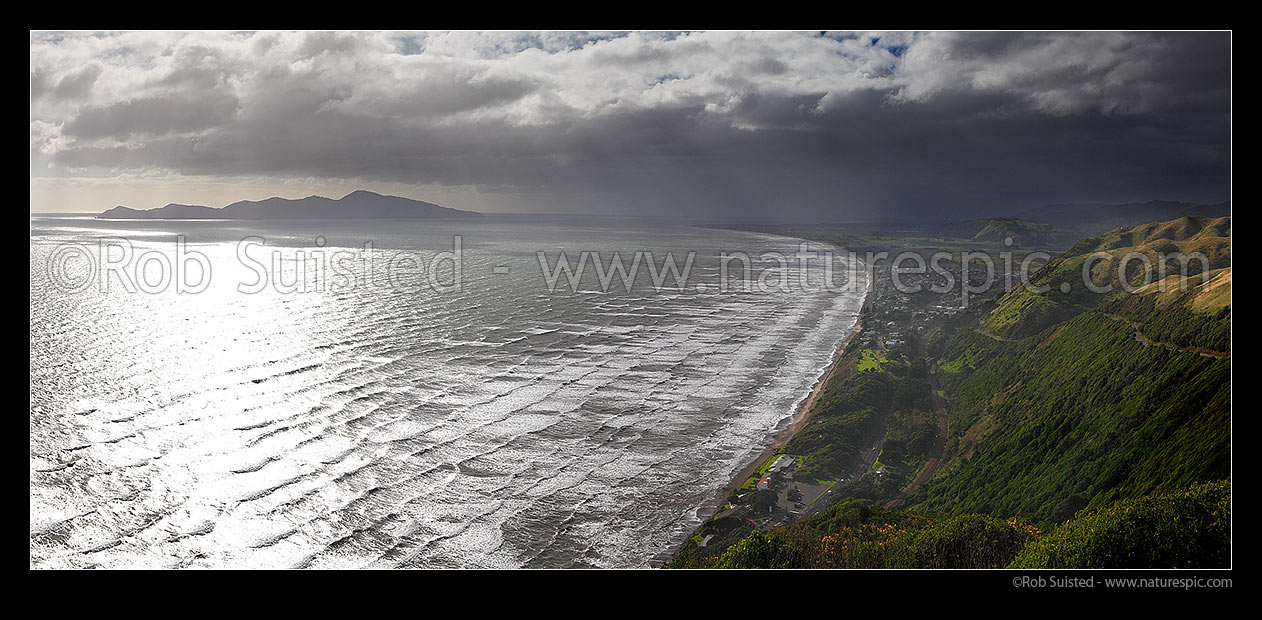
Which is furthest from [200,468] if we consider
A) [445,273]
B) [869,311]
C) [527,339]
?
[445,273]

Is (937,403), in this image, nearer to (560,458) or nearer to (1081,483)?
(1081,483)

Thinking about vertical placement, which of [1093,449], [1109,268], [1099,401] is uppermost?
[1109,268]

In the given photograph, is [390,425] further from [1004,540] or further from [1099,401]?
[1099,401]

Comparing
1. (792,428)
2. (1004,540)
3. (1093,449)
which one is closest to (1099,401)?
(1093,449)

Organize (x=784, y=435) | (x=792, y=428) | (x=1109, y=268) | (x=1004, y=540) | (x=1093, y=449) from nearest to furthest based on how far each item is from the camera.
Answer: (x=1004, y=540), (x=1093, y=449), (x=1109, y=268), (x=784, y=435), (x=792, y=428)

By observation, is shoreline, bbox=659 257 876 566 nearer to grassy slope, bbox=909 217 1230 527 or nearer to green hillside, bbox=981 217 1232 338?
grassy slope, bbox=909 217 1230 527

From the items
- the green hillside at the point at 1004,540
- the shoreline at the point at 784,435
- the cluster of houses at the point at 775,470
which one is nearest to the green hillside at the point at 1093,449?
the green hillside at the point at 1004,540

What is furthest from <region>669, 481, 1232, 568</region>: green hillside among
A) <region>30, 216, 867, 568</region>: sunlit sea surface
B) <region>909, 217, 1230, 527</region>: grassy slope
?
<region>30, 216, 867, 568</region>: sunlit sea surface

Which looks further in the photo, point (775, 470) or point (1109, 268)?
point (775, 470)
